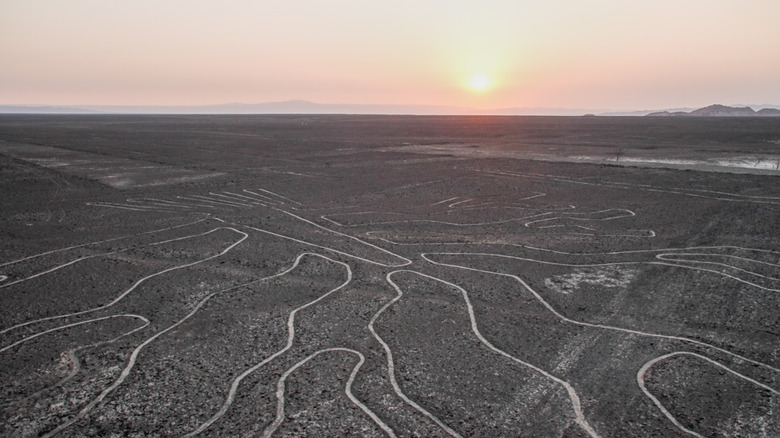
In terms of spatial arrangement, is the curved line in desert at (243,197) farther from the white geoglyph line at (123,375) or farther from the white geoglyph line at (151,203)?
the white geoglyph line at (123,375)

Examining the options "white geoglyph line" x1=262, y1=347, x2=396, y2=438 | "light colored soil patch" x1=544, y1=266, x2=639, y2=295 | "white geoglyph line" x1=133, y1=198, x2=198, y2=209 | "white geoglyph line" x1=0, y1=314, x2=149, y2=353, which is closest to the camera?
"white geoglyph line" x1=262, y1=347, x2=396, y2=438

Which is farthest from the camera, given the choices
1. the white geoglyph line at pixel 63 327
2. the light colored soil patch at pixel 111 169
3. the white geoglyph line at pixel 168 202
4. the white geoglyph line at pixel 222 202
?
the light colored soil patch at pixel 111 169

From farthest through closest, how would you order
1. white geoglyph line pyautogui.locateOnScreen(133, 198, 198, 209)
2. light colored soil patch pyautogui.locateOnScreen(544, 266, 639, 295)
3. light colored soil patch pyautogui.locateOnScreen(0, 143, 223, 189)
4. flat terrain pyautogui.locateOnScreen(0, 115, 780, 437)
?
light colored soil patch pyautogui.locateOnScreen(0, 143, 223, 189)
white geoglyph line pyautogui.locateOnScreen(133, 198, 198, 209)
light colored soil patch pyautogui.locateOnScreen(544, 266, 639, 295)
flat terrain pyautogui.locateOnScreen(0, 115, 780, 437)

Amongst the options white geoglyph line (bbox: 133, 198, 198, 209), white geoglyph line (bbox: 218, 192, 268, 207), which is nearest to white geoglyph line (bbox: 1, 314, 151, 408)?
white geoglyph line (bbox: 133, 198, 198, 209)

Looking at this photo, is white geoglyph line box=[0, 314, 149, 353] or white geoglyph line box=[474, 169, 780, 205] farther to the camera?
white geoglyph line box=[474, 169, 780, 205]

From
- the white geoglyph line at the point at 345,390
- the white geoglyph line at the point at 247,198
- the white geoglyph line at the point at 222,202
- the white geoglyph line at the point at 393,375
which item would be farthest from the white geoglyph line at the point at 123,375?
the white geoglyph line at the point at 247,198

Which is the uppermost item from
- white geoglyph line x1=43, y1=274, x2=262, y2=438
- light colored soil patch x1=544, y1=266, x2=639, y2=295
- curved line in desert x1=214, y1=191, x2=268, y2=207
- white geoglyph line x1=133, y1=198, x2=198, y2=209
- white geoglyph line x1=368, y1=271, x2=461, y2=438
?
curved line in desert x1=214, y1=191, x2=268, y2=207

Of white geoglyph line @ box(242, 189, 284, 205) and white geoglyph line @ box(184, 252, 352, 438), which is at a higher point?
white geoglyph line @ box(242, 189, 284, 205)

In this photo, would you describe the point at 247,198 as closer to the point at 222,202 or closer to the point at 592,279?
the point at 222,202

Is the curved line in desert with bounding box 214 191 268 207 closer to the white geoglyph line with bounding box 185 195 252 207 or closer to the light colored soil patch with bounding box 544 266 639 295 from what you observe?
the white geoglyph line with bounding box 185 195 252 207
